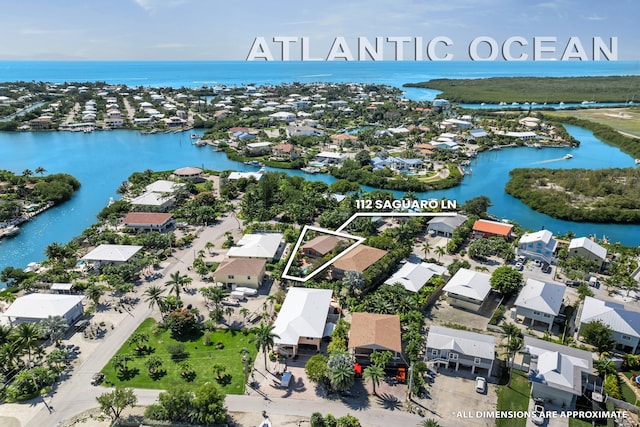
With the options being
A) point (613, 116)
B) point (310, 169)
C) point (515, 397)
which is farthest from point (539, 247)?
point (613, 116)

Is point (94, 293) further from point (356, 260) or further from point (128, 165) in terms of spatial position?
point (128, 165)

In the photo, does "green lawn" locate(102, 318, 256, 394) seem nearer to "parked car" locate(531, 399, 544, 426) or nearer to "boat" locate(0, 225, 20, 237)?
"parked car" locate(531, 399, 544, 426)

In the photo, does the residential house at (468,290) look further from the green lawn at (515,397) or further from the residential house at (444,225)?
the residential house at (444,225)

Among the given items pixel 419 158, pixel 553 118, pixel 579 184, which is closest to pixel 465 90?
pixel 553 118

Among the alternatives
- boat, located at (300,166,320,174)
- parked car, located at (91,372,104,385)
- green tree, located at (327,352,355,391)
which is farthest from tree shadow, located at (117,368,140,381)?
boat, located at (300,166,320,174)

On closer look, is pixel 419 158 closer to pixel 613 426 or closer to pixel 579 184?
pixel 579 184

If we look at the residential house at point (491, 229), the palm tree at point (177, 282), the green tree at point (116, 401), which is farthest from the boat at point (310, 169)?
the green tree at point (116, 401)
